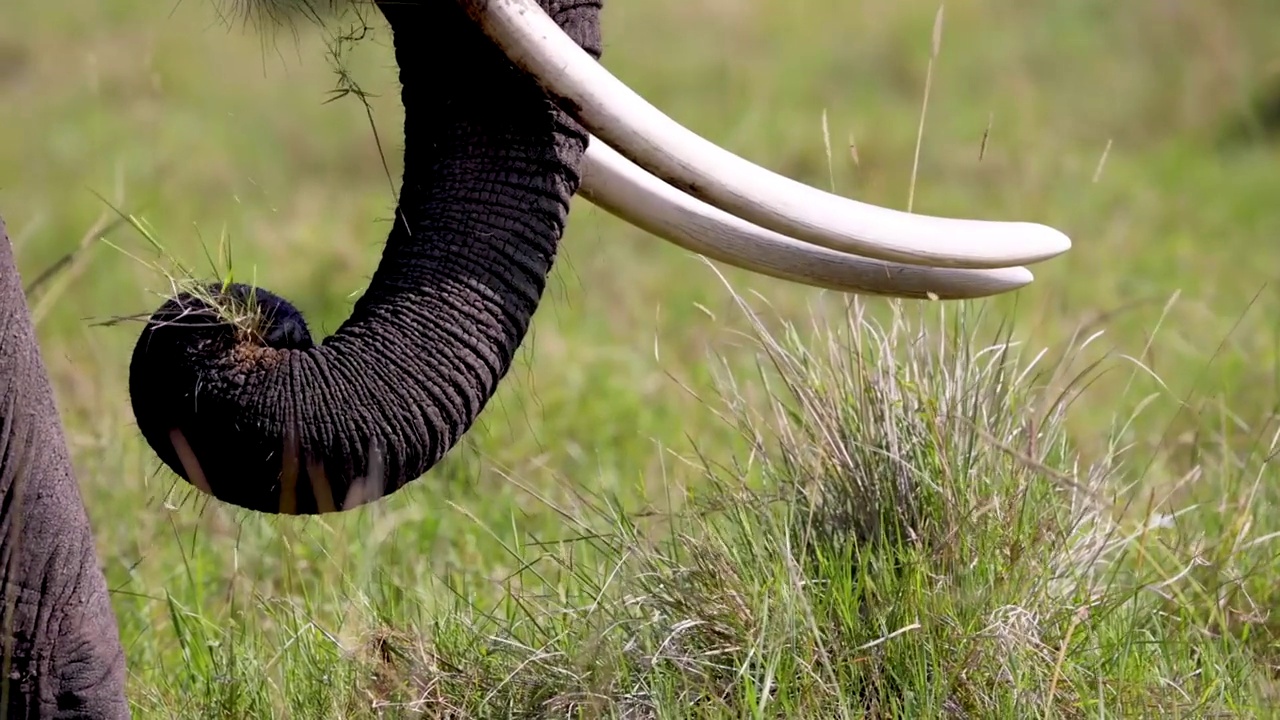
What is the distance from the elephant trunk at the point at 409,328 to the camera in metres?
1.75

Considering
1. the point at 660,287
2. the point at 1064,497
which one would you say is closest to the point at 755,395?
the point at 660,287

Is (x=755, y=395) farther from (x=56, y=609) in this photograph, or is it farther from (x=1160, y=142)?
(x=1160, y=142)

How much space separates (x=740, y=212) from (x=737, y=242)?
0.71 ft

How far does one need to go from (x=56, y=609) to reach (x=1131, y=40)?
305 inches

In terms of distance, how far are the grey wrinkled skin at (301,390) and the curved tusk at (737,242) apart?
0.28 metres

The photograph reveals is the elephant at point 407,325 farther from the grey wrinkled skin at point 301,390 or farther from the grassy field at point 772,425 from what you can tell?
the grassy field at point 772,425

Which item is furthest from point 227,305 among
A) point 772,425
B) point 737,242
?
point 772,425

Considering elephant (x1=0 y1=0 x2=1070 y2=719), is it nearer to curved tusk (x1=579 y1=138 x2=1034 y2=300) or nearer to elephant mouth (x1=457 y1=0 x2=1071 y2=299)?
elephant mouth (x1=457 y1=0 x2=1071 y2=299)

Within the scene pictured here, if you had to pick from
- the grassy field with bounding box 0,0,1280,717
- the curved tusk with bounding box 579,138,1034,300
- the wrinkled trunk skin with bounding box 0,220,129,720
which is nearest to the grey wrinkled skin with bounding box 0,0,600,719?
the wrinkled trunk skin with bounding box 0,220,129,720

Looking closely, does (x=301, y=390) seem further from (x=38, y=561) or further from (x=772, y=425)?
(x=772, y=425)

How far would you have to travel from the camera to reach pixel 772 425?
3.23m

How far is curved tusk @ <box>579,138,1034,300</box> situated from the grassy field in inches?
6.5

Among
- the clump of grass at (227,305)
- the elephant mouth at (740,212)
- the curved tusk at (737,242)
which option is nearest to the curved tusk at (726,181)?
the elephant mouth at (740,212)

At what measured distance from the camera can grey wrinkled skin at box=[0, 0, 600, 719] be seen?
5.73 ft
